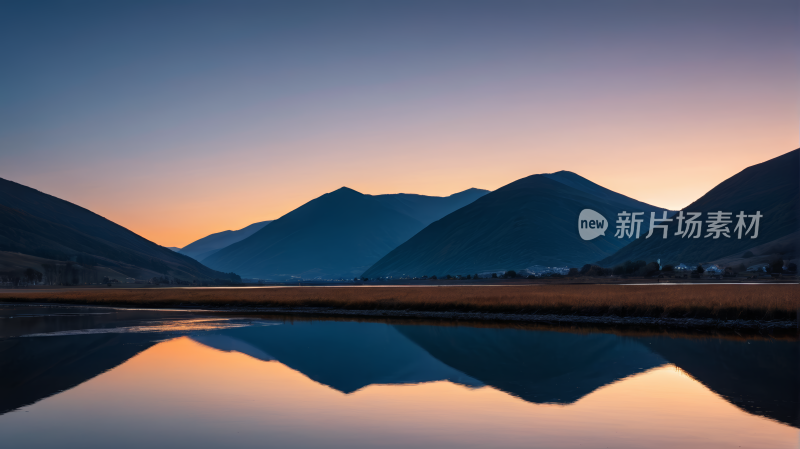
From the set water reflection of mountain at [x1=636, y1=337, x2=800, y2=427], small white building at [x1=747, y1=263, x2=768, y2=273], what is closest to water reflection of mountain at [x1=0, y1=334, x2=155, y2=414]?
water reflection of mountain at [x1=636, y1=337, x2=800, y2=427]

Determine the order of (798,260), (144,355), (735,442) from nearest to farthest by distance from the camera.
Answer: (735,442) → (144,355) → (798,260)

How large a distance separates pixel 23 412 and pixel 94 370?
8.81m

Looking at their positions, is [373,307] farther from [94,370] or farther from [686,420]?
[686,420]

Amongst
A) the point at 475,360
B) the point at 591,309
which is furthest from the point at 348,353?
the point at 591,309

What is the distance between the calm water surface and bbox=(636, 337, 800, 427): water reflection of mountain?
85 mm

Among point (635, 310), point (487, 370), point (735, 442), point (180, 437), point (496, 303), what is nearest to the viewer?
point (735, 442)

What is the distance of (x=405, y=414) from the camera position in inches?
752

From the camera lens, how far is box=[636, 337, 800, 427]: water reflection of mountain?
19245mm

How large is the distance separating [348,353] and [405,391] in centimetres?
1150

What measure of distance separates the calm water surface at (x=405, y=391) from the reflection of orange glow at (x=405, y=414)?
2.9 inches

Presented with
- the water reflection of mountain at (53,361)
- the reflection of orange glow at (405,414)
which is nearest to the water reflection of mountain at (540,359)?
the reflection of orange glow at (405,414)

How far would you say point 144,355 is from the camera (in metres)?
32.8

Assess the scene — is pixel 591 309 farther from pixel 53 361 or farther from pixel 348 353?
pixel 53 361

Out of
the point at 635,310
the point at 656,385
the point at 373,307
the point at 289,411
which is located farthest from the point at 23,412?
the point at 373,307
